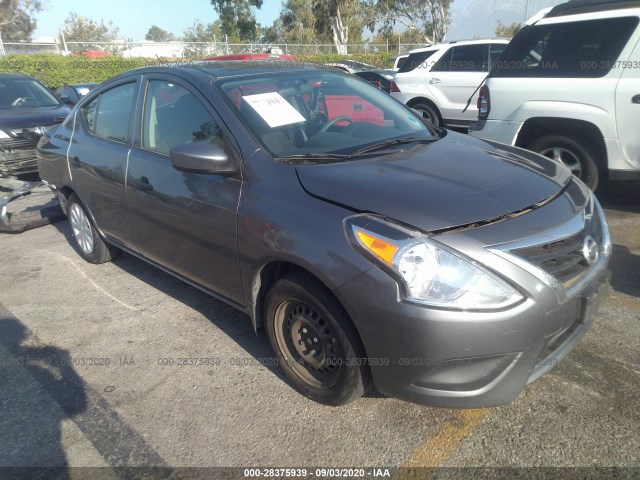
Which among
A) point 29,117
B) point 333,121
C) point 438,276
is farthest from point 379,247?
point 29,117

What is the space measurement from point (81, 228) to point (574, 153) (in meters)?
4.94

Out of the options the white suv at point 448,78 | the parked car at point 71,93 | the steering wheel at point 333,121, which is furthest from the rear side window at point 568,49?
the parked car at point 71,93

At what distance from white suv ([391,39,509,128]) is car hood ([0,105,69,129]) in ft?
20.1

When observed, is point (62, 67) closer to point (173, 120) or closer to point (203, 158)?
point (173, 120)

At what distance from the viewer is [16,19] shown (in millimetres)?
38531

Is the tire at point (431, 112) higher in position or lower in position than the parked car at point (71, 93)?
→ lower

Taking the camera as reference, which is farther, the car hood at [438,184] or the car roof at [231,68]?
the car roof at [231,68]

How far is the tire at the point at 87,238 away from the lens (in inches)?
175

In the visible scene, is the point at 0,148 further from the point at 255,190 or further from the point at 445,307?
the point at 445,307

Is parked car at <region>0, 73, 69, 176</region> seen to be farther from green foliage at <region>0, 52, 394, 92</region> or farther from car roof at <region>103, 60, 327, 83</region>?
green foliage at <region>0, 52, 394, 92</region>

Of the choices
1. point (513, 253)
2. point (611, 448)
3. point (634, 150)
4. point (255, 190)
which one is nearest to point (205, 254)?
point (255, 190)

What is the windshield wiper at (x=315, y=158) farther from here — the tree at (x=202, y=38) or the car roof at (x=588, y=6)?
the tree at (x=202, y=38)

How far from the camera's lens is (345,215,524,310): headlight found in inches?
76.9

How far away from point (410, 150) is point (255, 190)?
98cm
